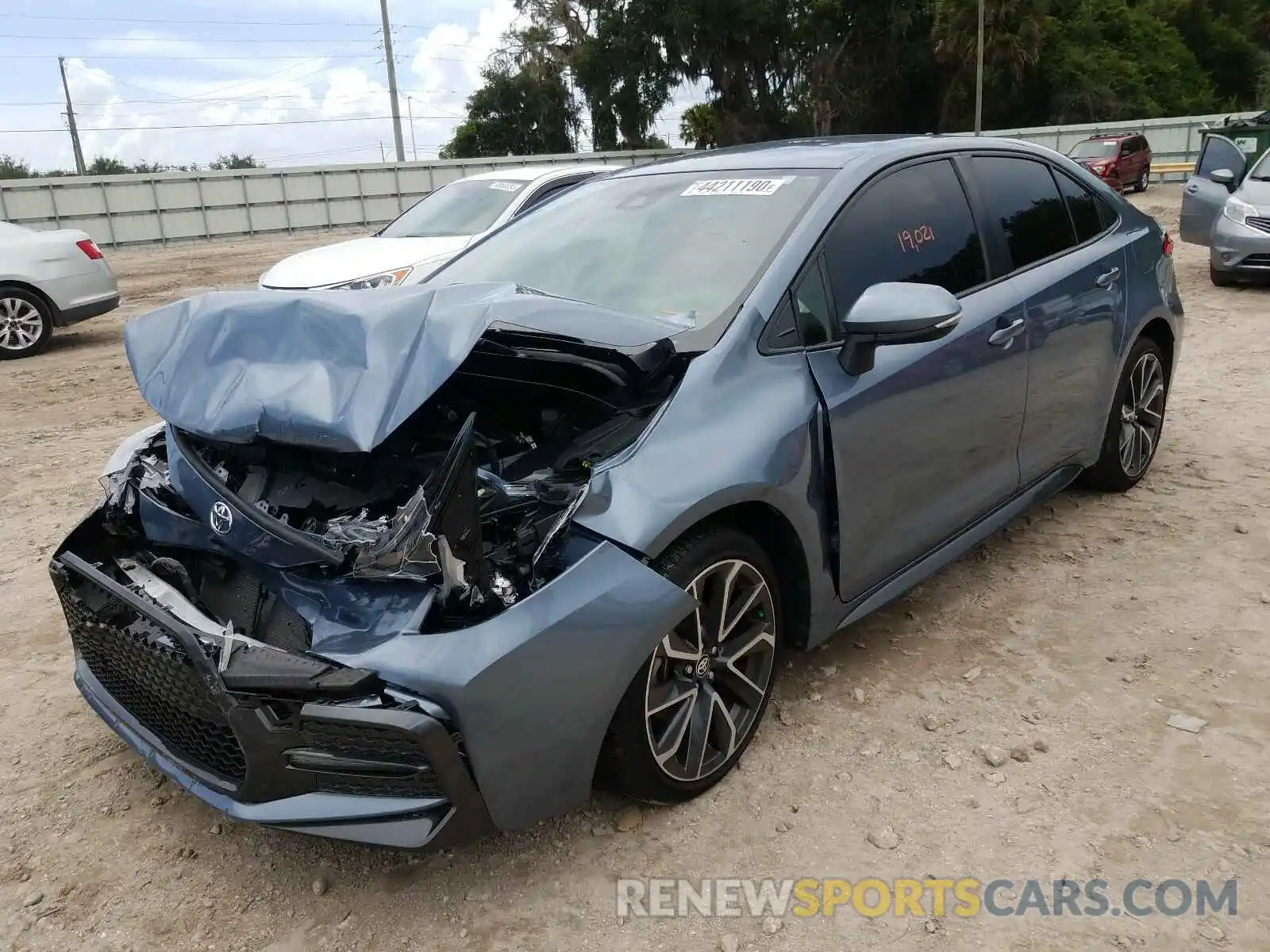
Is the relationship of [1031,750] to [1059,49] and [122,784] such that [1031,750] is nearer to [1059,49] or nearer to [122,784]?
[122,784]

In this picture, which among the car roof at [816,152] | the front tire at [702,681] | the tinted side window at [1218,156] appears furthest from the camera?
the tinted side window at [1218,156]

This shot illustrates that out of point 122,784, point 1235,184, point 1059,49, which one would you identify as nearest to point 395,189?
point 1235,184

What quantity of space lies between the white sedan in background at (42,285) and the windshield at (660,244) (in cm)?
797

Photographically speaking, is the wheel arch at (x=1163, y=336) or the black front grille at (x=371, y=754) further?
the wheel arch at (x=1163, y=336)

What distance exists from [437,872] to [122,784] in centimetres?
106

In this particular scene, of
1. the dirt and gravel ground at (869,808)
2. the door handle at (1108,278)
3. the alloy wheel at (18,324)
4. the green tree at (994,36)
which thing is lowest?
the dirt and gravel ground at (869,808)

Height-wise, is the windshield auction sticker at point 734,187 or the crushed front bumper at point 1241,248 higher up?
the windshield auction sticker at point 734,187

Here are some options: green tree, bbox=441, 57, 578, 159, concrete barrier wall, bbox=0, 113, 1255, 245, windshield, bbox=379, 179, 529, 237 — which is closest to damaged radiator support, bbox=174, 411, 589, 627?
windshield, bbox=379, 179, 529, 237

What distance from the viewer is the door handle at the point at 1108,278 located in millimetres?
4012

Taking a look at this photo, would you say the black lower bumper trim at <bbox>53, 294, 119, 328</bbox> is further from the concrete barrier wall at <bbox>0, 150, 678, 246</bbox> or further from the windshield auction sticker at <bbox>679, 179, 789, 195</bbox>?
the concrete barrier wall at <bbox>0, 150, 678, 246</bbox>

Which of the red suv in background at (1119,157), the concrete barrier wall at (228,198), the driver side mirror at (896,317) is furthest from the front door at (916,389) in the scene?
the red suv in background at (1119,157)

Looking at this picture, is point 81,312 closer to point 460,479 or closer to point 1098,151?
point 460,479

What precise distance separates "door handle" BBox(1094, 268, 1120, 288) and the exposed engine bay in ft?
7.64

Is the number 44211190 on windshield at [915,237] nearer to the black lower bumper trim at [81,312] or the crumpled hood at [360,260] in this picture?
the crumpled hood at [360,260]
